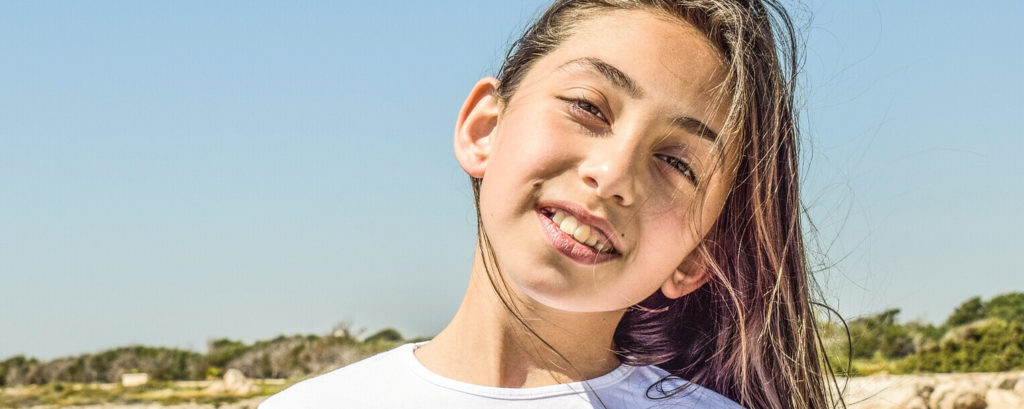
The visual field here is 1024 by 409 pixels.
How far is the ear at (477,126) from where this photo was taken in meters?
1.94

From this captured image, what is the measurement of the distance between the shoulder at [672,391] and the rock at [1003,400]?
508cm

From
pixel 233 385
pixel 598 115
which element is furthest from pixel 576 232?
pixel 233 385

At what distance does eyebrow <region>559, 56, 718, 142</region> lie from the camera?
169cm

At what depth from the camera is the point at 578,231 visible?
1659 millimetres

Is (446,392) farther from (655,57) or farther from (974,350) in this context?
(974,350)

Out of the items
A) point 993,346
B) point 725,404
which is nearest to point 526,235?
point 725,404

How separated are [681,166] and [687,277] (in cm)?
35

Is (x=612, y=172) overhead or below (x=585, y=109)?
below

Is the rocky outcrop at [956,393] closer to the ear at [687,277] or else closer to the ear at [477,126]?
the ear at [687,277]

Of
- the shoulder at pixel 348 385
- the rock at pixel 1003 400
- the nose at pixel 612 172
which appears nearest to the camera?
the nose at pixel 612 172

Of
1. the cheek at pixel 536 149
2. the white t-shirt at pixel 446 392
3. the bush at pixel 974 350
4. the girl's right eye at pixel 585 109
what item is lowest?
the bush at pixel 974 350

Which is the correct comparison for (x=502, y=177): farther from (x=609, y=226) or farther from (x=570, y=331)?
(x=570, y=331)

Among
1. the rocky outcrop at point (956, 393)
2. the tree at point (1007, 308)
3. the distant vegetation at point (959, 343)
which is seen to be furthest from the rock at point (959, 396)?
the tree at point (1007, 308)

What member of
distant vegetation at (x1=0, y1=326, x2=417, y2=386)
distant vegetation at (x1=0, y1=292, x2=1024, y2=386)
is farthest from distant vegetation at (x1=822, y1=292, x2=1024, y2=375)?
distant vegetation at (x1=0, y1=326, x2=417, y2=386)
